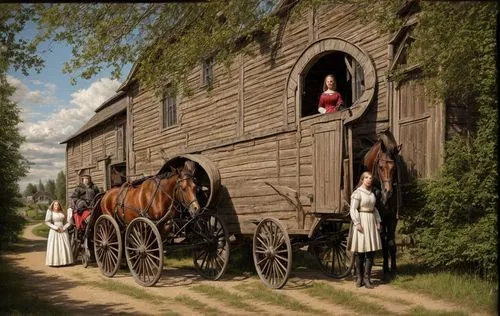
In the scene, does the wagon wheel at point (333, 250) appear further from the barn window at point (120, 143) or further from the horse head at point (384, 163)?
the barn window at point (120, 143)

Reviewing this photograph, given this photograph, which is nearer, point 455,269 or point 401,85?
point 455,269

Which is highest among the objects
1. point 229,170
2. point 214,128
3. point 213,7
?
point 213,7

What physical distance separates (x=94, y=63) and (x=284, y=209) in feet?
13.3

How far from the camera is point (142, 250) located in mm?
9039

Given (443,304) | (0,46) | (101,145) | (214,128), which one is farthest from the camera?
(101,145)

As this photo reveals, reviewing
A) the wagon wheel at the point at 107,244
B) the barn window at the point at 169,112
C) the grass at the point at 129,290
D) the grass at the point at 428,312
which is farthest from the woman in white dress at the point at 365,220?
the barn window at the point at 169,112

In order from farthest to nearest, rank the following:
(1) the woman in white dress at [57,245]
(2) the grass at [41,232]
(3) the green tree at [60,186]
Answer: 1. (3) the green tree at [60,186]
2. (2) the grass at [41,232]
3. (1) the woman in white dress at [57,245]

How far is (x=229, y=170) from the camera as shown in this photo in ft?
32.9

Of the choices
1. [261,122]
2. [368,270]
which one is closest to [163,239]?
[368,270]

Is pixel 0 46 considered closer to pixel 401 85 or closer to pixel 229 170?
pixel 229 170

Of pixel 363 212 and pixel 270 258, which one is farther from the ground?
pixel 363 212

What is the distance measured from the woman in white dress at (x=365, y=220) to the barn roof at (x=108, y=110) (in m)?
16.3

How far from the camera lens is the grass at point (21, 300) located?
656 cm

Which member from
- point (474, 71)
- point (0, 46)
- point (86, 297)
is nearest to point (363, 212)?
point (474, 71)
